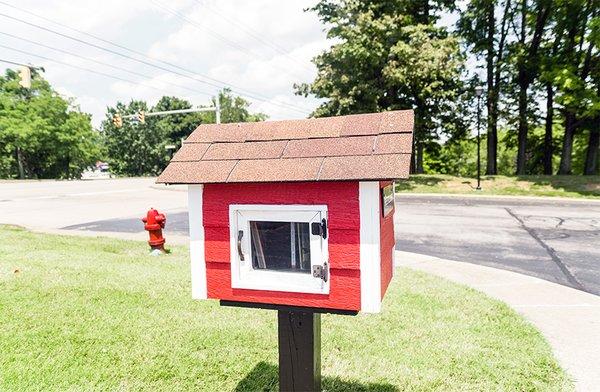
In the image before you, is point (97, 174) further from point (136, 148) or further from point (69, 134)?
point (69, 134)

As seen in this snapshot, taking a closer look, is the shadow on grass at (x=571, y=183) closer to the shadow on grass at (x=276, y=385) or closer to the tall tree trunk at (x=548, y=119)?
the tall tree trunk at (x=548, y=119)

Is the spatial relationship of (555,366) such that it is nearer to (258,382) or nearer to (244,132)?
(258,382)

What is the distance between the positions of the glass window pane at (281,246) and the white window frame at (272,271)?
33 mm

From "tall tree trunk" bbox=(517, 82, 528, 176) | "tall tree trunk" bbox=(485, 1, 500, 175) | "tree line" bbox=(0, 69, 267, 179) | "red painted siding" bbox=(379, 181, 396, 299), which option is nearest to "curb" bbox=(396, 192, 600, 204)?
"tall tree trunk" bbox=(485, 1, 500, 175)

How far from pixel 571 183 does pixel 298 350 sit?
20.9 metres

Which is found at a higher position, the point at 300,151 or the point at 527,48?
the point at 527,48

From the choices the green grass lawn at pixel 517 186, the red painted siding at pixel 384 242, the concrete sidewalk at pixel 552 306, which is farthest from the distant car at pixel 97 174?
the red painted siding at pixel 384 242

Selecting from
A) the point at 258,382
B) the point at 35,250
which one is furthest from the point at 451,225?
the point at 35,250

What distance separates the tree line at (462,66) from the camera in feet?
66.3

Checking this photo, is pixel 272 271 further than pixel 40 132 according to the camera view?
No

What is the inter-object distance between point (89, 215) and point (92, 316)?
10517 millimetres

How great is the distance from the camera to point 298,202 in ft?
6.80

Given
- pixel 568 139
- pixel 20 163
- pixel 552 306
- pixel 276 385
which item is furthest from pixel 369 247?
pixel 20 163

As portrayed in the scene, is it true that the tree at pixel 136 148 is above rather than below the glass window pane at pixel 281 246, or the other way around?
above
